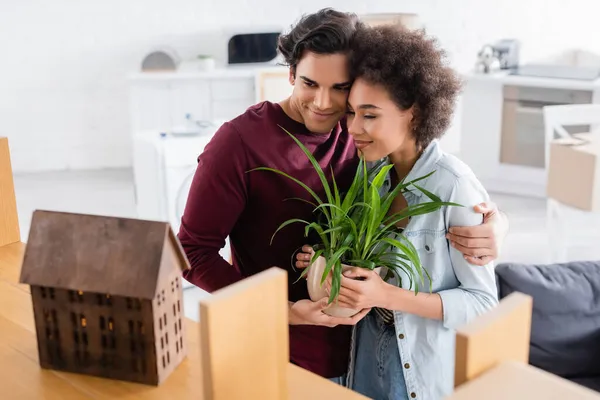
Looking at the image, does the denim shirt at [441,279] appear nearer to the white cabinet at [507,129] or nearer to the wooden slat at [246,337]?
the wooden slat at [246,337]

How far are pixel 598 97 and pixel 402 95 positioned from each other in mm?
3993

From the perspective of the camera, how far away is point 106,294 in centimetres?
88

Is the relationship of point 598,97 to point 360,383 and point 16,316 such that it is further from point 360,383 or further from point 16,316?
point 16,316

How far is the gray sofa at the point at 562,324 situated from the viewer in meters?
2.20

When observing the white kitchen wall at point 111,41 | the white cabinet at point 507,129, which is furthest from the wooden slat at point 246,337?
the white kitchen wall at point 111,41

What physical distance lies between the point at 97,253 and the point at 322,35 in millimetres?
662

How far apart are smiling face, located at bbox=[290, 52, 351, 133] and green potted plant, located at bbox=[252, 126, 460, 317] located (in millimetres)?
79

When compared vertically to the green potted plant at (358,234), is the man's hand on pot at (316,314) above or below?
below

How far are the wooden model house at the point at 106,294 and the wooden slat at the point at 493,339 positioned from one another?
40cm

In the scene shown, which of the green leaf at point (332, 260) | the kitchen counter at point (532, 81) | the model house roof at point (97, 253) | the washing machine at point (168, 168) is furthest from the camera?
the kitchen counter at point (532, 81)

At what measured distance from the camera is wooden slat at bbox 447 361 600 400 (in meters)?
0.58

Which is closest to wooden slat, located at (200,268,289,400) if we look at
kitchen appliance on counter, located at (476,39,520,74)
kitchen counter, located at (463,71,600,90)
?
kitchen counter, located at (463,71,600,90)

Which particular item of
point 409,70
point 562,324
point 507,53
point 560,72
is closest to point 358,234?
point 409,70

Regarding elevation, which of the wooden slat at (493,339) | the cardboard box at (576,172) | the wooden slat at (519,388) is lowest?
the cardboard box at (576,172)
